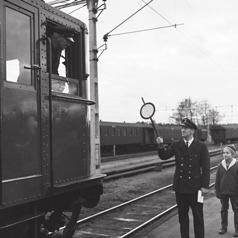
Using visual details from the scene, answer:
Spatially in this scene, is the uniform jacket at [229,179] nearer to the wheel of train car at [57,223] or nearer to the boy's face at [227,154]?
the boy's face at [227,154]

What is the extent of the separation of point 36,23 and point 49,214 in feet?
8.21

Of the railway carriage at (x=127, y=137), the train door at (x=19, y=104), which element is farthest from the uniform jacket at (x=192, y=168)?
the railway carriage at (x=127, y=137)

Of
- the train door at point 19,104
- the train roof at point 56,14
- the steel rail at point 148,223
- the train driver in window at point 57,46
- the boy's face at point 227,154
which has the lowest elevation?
the steel rail at point 148,223

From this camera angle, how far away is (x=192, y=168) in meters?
5.88

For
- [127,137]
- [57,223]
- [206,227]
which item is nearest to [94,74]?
[206,227]

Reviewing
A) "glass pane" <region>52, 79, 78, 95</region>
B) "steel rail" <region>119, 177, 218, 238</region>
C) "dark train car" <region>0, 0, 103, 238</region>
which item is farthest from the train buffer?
"glass pane" <region>52, 79, 78, 95</region>

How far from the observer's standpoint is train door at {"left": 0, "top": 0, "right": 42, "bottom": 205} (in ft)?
13.4

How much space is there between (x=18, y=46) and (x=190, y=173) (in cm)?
290

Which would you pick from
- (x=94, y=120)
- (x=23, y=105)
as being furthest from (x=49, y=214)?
(x=94, y=120)

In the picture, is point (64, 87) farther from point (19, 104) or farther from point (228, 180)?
point (228, 180)

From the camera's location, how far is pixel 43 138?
4633mm

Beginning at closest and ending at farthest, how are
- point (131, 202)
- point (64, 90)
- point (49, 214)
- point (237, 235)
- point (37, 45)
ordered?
point (37, 45), point (64, 90), point (49, 214), point (237, 235), point (131, 202)

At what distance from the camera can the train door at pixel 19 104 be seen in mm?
4070

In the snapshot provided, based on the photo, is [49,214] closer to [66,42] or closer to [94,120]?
[66,42]
